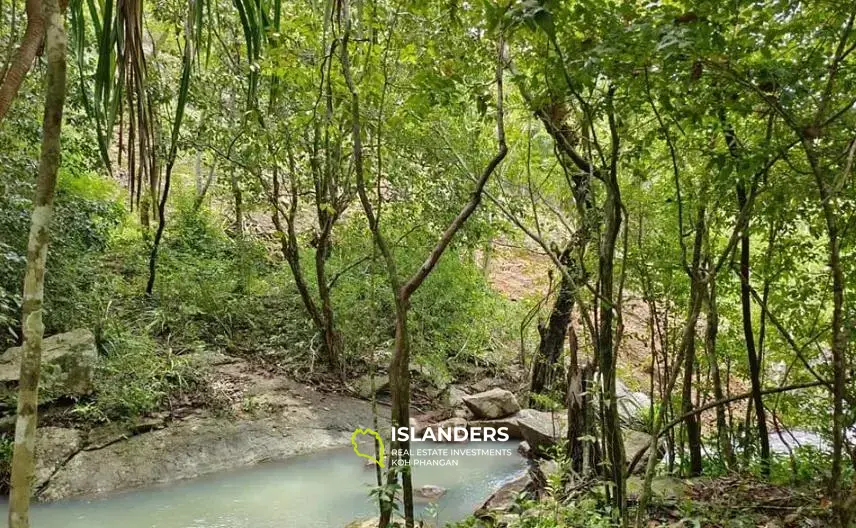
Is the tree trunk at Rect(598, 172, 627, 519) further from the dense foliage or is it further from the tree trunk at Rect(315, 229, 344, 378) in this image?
the tree trunk at Rect(315, 229, 344, 378)

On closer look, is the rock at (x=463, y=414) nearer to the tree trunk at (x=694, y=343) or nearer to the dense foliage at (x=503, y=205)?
the dense foliage at (x=503, y=205)

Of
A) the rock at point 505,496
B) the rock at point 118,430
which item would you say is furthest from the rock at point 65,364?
the rock at point 505,496

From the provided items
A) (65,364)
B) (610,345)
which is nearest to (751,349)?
(610,345)

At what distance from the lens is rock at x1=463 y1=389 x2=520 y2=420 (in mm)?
6098

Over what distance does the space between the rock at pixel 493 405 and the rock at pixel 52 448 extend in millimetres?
3500

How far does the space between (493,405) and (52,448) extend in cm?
380

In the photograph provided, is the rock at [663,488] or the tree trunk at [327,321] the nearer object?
the rock at [663,488]

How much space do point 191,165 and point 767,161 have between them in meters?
10.8

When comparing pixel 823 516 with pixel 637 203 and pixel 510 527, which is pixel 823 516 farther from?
pixel 637 203

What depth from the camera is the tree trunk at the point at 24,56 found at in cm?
150

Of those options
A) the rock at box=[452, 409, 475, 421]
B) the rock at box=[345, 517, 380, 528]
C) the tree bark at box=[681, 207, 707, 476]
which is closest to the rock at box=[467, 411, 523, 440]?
the rock at box=[452, 409, 475, 421]

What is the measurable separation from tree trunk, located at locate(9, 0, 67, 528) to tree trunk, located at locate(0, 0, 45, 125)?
257mm

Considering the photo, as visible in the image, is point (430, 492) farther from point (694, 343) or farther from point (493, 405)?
point (694, 343)

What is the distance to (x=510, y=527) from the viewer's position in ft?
8.66
